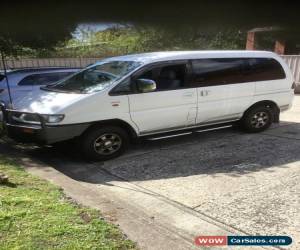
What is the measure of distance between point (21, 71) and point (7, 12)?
9.41 m

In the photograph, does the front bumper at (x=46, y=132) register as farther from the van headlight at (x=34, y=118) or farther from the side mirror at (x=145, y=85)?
the side mirror at (x=145, y=85)

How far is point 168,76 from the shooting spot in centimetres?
648

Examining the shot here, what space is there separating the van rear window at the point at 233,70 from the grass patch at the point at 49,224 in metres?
3.64

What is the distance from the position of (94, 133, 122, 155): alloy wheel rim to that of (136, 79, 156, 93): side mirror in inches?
35.3

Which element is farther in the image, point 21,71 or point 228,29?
point 21,71

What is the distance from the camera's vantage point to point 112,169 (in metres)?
5.68

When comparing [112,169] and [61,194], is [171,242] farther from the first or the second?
[112,169]

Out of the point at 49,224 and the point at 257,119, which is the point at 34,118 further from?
the point at 257,119

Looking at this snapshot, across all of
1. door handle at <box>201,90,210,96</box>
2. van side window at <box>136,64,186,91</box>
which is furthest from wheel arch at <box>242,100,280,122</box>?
van side window at <box>136,64,186,91</box>

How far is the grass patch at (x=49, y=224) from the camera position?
120 inches

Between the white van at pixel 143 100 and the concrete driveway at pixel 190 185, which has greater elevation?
the white van at pixel 143 100

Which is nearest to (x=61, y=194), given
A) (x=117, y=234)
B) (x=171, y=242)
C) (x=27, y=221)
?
(x=27, y=221)

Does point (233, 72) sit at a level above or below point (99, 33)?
below

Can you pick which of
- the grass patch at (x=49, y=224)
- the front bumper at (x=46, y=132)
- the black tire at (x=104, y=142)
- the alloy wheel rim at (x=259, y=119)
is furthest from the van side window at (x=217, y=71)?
the grass patch at (x=49, y=224)
